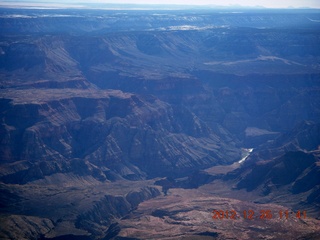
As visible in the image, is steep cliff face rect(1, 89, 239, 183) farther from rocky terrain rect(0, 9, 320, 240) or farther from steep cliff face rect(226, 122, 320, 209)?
steep cliff face rect(226, 122, 320, 209)

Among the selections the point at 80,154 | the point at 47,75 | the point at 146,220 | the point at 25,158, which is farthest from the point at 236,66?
the point at 146,220

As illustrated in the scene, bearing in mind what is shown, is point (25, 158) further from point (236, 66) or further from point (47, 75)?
point (236, 66)
